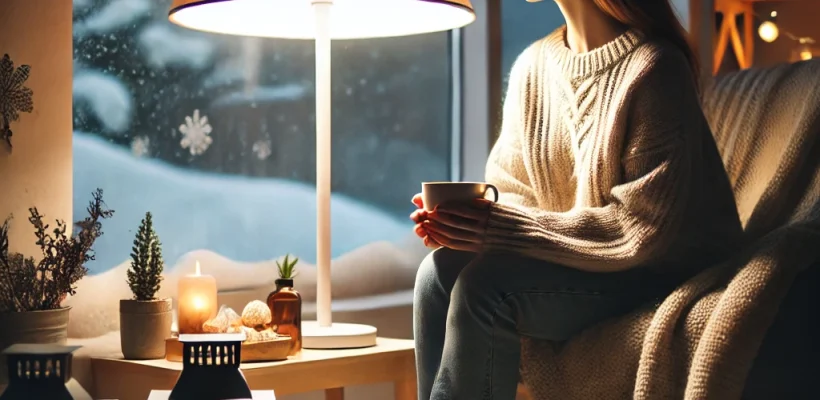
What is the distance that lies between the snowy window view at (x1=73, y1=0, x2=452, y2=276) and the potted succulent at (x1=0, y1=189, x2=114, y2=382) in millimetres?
337

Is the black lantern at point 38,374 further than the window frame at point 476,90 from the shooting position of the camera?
No

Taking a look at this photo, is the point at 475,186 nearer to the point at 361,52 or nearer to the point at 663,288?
the point at 663,288

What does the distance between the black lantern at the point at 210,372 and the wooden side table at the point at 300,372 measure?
1.79ft

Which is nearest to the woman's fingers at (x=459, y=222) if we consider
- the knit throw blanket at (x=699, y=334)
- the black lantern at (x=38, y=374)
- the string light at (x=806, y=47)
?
the knit throw blanket at (x=699, y=334)

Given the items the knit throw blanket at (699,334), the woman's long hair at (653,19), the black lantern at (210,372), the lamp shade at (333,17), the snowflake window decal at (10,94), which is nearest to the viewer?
the black lantern at (210,372)

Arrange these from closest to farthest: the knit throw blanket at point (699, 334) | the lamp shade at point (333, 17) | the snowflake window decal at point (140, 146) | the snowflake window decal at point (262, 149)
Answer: the knit throw blanket at point (699, 334)
the lamp shade at point (333, 17)
the snowflake window decal at point (140, 146)
the snowflake window decal at point (262, 149)

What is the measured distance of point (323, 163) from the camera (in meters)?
1.88

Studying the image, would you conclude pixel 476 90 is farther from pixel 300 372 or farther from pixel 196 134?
pixel 300 372

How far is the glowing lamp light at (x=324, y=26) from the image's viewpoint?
1837mm

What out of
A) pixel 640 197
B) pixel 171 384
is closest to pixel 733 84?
pixel 640 197

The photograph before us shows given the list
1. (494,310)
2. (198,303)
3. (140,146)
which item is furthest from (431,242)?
(140,146)

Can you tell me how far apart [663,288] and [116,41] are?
1.19 meters

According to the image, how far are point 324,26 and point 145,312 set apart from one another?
2.05 feet

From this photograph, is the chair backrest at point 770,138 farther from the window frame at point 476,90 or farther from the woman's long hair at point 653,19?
the window frame at point 476,90
